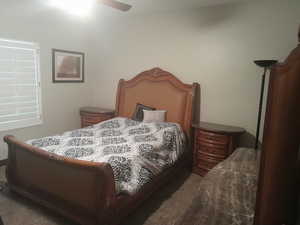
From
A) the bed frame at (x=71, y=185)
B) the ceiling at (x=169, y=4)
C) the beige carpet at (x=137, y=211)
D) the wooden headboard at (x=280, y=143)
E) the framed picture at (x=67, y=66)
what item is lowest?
the beige carpet at (x=137, y=211)

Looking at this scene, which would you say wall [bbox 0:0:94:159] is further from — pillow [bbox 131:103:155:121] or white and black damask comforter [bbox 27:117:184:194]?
pillow [bbox 131:103:155:121]

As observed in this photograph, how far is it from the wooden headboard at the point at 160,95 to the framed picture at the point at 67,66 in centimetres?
95

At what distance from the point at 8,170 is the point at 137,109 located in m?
2.02

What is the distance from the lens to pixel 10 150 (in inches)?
95.4

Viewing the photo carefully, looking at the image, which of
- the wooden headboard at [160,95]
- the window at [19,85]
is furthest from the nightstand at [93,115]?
the window at [19,85]

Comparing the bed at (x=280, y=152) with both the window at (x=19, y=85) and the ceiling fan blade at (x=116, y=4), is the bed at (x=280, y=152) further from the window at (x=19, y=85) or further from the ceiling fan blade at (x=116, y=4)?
the window at (x=19, y=85)

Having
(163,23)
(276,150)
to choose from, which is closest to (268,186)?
(276,150)

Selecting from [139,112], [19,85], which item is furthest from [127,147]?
[19,85]

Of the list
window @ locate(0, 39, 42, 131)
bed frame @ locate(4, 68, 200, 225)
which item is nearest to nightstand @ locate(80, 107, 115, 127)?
window @ locate(0, 39, 42, 131)

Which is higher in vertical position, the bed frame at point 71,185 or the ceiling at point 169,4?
the ceiling at point 169,4

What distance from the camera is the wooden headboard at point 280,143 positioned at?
0.81 m

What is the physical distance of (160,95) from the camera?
3.68 m

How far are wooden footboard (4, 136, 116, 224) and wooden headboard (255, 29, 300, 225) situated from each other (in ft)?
4.02

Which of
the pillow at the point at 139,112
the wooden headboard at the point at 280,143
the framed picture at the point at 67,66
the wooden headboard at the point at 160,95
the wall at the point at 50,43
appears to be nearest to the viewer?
the wooden headboard at the point at 280,143
